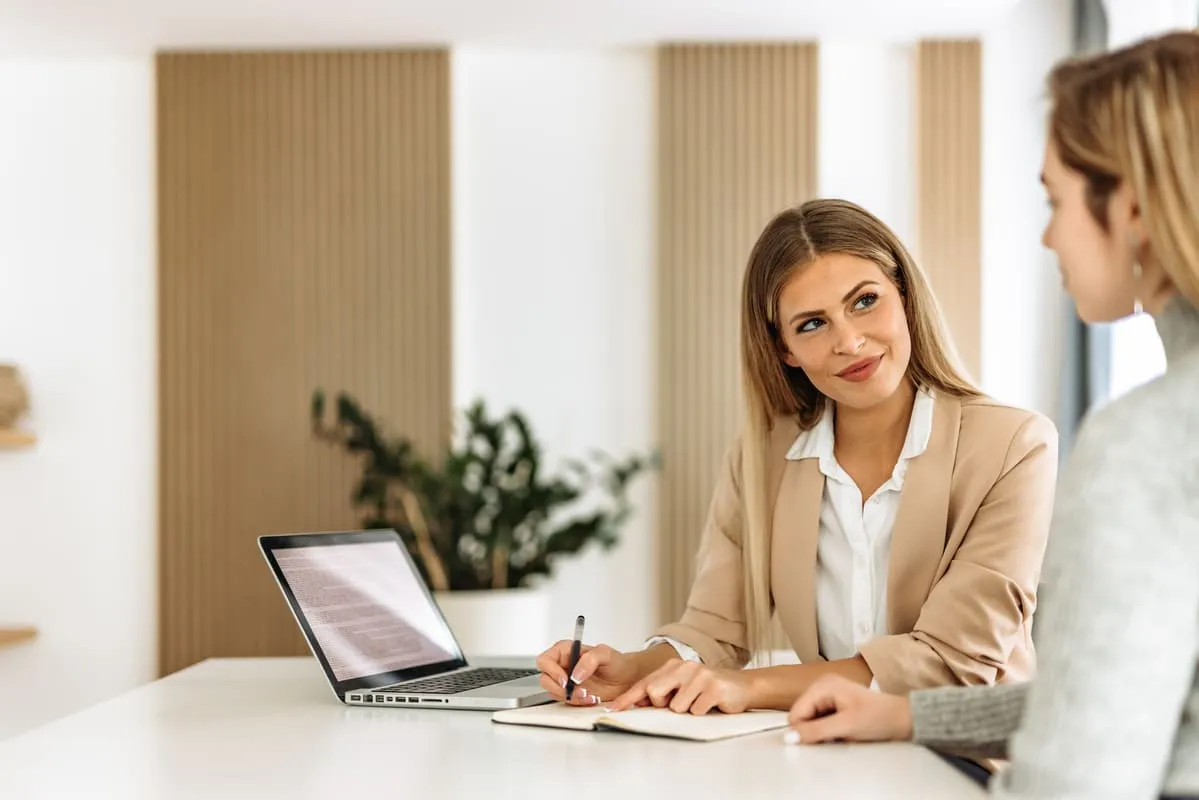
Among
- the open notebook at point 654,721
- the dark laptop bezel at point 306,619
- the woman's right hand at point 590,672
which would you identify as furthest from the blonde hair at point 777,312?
the dark laptop bezel at point 306,619

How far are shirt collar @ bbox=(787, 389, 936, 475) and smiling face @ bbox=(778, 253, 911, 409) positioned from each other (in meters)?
0.05

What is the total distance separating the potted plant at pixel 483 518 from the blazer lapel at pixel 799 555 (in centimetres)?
255

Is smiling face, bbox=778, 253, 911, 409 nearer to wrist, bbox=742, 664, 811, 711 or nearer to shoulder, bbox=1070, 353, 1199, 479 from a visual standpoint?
wrist, bbox=742, 664, 811, 711

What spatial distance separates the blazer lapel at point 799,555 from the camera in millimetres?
1932

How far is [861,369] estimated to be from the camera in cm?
191

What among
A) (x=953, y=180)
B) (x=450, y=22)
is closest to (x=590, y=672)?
(x=450, y=22)

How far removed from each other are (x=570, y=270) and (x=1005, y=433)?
350cm

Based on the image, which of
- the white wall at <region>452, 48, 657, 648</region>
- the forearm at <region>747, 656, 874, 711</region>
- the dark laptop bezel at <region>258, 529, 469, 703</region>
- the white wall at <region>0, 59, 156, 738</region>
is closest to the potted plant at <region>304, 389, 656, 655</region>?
the white wall at <region>452, 48, 657, 648</region>

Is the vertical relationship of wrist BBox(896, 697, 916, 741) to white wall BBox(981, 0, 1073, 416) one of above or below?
below

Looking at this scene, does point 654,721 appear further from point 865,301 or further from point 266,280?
point 266,280

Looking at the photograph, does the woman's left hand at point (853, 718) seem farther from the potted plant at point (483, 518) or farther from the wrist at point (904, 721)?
the potted plant at point (483, 518)

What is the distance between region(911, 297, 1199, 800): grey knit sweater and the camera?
0.91m

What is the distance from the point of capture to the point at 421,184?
17.0 ft

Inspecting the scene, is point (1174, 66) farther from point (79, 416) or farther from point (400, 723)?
point (79, 416)
